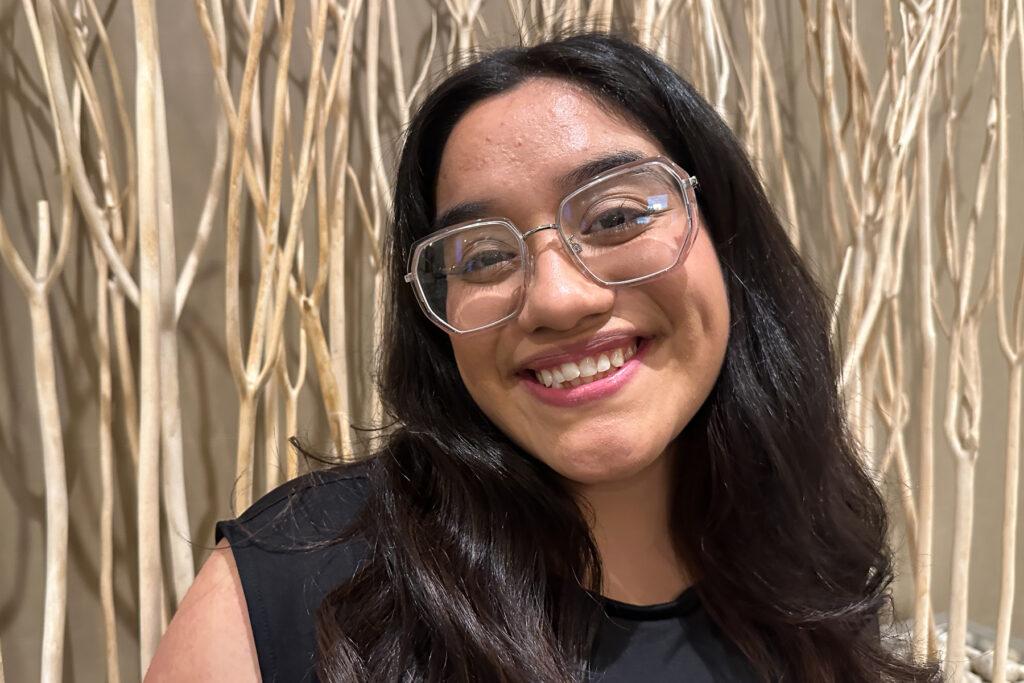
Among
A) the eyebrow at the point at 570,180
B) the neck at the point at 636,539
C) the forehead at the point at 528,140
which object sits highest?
the forehead at the point at 528,140

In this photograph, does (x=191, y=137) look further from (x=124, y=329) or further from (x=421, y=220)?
(x=421, y=220)

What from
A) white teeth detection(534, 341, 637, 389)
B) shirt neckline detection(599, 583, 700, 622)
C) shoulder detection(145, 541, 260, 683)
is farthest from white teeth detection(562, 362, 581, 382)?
shoulder detection(145, 541, 260, 683)

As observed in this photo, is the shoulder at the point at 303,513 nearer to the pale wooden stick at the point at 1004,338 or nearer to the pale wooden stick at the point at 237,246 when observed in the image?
the pale wooden stick at the point at 237,246

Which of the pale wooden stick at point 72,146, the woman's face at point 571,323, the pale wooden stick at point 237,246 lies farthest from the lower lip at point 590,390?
the pale wooden stick at point 72,146

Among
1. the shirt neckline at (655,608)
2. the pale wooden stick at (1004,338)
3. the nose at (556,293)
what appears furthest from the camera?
the pale wooden stick at (1004,338)

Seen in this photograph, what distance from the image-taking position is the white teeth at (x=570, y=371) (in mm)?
668

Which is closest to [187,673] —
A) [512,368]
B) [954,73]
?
[512,368]

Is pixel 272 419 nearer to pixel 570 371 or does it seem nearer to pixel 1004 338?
pixel 570 371

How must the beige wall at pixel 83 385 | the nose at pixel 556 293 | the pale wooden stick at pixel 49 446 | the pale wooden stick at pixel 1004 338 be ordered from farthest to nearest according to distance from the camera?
the pale wooden stick at pixel 1004 338
the beige wall at pixel 83 385
the pale wooden stick at pixel 49 446
the nose at pixel 556 293

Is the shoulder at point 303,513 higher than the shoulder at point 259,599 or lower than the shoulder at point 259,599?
higher

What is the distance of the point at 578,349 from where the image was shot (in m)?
0.67

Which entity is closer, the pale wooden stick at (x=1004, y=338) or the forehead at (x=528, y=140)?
the forehead at (x=528, y=140)

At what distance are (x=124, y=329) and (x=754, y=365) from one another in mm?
800

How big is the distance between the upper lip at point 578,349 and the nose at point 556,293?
2 centimetres
